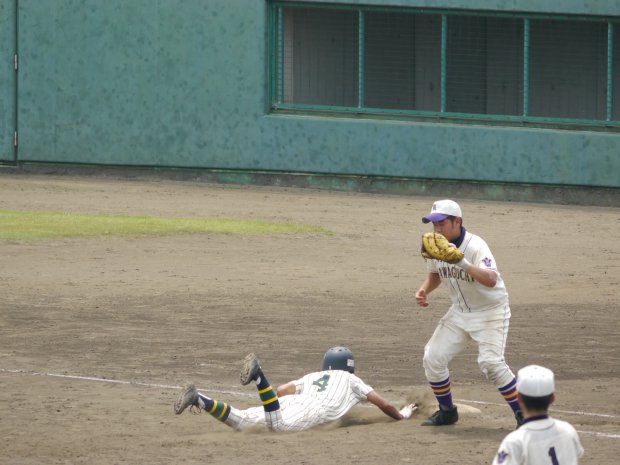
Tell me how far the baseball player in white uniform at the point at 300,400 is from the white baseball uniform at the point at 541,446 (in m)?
3.54

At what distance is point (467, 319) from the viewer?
9133 millimetres

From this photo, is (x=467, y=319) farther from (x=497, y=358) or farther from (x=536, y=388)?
(x=536, y=388)

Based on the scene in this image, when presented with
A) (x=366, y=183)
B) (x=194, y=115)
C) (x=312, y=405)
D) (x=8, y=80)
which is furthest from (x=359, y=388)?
(x=8, y=80)

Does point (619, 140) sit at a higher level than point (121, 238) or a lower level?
higher

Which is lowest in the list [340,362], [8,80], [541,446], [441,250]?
[340,362]

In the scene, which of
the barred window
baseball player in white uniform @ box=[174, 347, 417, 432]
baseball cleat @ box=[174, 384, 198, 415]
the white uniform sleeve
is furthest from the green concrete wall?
baseball cleat @ box=[174, 384, 198, 415]

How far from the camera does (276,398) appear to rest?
29.3 ft

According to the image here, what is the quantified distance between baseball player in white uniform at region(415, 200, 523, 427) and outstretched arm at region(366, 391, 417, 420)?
243 mm

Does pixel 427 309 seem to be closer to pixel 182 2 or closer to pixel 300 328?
pixel 300 328

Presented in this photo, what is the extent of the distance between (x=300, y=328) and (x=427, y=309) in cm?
196

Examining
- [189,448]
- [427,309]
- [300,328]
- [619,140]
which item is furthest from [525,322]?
[619,140]

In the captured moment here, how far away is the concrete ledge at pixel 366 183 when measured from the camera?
24625 mm

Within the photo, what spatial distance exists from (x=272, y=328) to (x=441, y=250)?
187 inches

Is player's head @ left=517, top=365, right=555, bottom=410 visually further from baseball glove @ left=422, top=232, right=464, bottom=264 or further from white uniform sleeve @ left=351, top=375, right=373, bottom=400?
white uniform sleeve @ left=351, top=375, right=373, bottom=400
